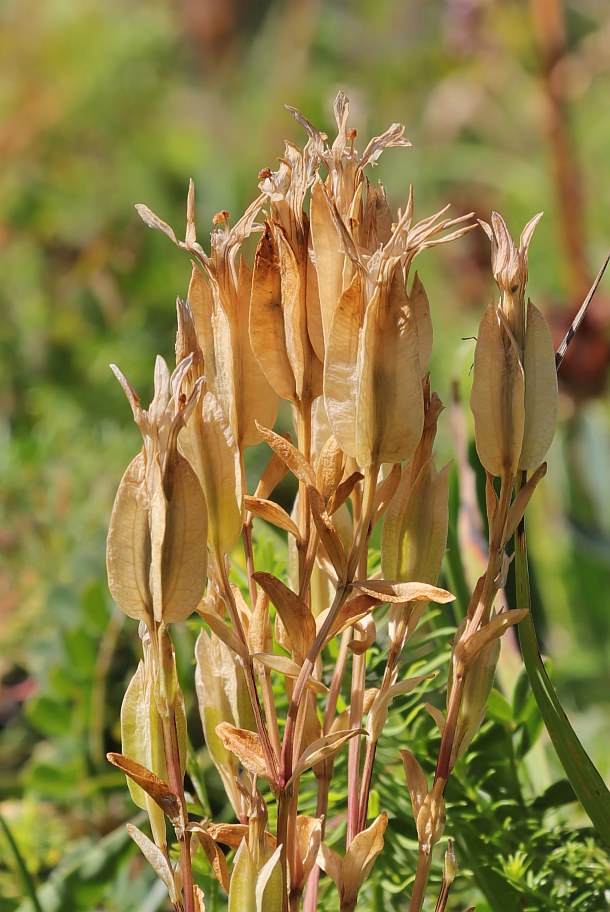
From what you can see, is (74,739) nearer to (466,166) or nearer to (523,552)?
(523,552)

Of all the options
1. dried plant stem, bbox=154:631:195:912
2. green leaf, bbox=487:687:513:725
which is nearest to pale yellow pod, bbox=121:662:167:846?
dried plant stem, bbox=154:631:195:912

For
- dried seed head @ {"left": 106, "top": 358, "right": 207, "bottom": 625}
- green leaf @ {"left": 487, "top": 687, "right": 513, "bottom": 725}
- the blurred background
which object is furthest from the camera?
the blurred background

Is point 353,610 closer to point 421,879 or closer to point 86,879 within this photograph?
point 421,879

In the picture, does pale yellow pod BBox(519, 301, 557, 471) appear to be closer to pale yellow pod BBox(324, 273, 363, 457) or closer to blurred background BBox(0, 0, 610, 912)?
pale yellow pod BBox(324, 273, 363, 457)

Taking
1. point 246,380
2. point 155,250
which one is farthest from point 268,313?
point 155,250

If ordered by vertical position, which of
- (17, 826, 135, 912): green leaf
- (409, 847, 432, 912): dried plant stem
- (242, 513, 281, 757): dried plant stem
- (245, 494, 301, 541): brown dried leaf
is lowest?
(17, 826, 135, 912): green leaf

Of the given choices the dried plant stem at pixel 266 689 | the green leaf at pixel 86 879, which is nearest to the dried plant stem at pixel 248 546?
the dried plant stem at pixel 266 689
